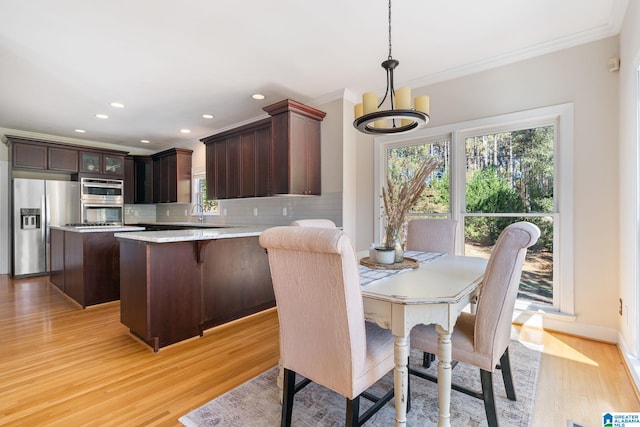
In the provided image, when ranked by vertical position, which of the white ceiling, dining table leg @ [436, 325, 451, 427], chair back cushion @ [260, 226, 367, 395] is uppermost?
the white ceiling

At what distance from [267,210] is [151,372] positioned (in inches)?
113

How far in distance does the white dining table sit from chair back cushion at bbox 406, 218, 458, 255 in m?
1.14

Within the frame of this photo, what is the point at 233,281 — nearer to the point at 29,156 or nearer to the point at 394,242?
the point at 394,242

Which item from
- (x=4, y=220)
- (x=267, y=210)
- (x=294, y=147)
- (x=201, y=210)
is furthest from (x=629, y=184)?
(x=4, y=220)

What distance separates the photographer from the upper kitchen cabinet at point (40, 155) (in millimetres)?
5051

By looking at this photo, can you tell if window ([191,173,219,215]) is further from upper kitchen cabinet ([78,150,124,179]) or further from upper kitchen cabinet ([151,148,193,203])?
upper kitchen cabinet ([78,150,124,179])

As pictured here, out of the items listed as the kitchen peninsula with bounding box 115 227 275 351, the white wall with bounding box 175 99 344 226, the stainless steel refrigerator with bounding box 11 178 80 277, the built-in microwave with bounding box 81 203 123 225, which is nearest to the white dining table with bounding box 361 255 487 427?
the kitchen peninsula with bounding box 115 227 275 351

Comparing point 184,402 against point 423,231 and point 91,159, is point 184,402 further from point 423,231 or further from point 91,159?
point 91,159

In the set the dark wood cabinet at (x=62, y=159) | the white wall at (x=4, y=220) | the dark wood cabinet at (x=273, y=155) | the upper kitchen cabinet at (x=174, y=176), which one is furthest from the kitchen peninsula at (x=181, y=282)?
the white wall at (x=4, y=220)

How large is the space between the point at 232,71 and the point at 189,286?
89.1 inches

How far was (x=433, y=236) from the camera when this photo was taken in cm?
270

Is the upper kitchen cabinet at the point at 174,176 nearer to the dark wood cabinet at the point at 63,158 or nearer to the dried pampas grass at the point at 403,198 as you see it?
the dark wood cabinet at the point at 63,158

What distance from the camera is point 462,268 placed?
188cm

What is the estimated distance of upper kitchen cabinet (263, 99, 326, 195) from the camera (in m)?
3.69
